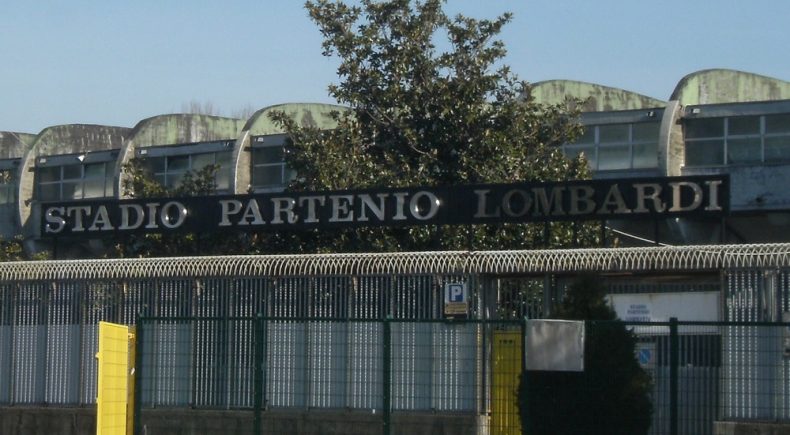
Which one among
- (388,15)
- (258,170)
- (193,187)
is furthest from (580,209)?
(258,170)

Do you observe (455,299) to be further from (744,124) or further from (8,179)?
(8,179)

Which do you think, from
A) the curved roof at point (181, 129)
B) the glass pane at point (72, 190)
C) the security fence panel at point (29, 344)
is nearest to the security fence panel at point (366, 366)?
the security fence panel at point (29, 344)

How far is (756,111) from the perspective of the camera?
Result: 3716 centimetres

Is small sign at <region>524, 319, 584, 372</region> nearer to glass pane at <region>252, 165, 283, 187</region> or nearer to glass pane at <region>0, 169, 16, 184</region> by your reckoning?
glass pane at <region>252, 165, 283, 187</region>

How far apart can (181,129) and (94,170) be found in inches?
176

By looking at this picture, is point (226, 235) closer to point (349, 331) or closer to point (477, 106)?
point (477, 106)

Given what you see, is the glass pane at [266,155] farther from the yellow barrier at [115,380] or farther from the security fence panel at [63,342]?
the yellow barrier at [115,380]

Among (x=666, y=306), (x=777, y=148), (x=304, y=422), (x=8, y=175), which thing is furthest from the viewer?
(x=8, y=175)

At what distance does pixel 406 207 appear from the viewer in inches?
859

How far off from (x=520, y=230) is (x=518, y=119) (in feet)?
8.75

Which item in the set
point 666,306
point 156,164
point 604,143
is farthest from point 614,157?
point 666,306

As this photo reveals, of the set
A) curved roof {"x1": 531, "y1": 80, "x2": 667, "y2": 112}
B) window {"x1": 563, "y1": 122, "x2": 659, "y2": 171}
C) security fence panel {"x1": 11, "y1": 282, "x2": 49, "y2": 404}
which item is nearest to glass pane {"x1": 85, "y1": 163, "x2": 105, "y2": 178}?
curved roof {"x1": 531, "y1": 80, "x2": 667, "y2": 112}

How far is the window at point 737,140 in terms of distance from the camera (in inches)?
1463

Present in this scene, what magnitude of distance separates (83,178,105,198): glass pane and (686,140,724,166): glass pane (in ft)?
68.1
